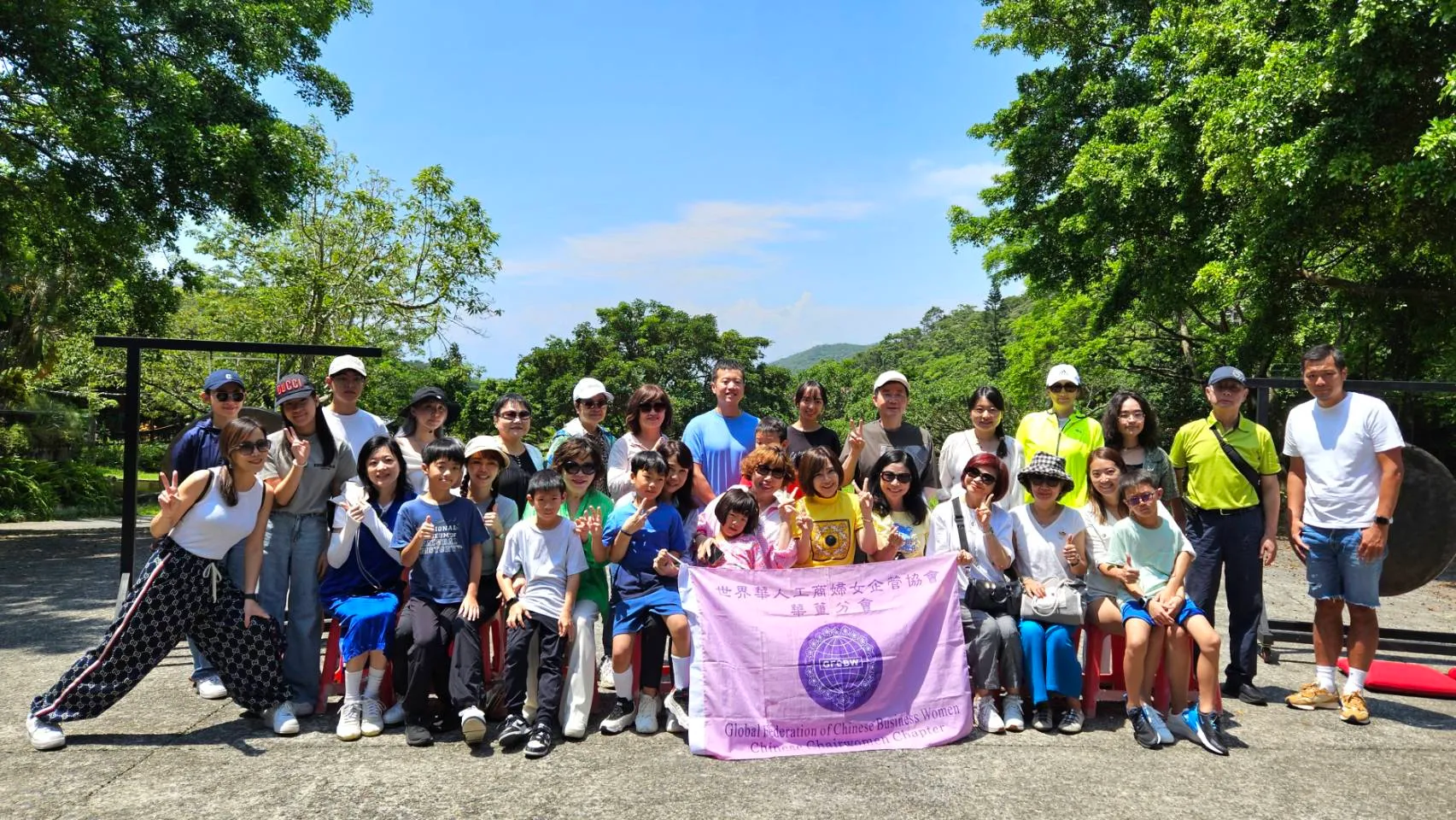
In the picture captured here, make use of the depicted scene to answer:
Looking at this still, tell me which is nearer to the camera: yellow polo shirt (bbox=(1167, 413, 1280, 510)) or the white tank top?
the white tank top

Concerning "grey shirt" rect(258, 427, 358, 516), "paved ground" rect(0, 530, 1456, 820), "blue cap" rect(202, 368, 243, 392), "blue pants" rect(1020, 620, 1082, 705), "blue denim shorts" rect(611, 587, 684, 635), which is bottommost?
"paved ground" rect(0, 530, 1456, 820)

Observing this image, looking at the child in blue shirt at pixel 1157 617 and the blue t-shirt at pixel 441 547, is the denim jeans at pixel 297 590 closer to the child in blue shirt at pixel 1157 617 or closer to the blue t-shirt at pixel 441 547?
the blue t-shirt at pixel 441 547

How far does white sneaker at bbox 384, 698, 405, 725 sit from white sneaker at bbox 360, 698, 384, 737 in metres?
0.05

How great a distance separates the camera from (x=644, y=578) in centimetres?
509

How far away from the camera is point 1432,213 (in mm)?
10742

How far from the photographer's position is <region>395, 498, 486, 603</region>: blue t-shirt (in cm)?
498

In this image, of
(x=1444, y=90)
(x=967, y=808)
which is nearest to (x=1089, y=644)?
(x=967, y=808)

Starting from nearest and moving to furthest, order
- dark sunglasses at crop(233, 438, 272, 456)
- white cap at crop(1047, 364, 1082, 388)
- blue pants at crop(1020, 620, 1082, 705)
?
dark sunglasses at crop(233, 438, 272, 456) → blue pants at crop(1020, 620, 1082, 705) → white cap at crop(1047, 364, 1082, 388)

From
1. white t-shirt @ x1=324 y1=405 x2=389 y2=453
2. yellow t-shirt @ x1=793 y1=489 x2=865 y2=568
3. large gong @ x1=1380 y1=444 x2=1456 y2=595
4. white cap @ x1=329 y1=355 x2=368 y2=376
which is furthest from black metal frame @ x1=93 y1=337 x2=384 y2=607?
large gong @ x1=1380 y1=444 x2=1456 y2=595

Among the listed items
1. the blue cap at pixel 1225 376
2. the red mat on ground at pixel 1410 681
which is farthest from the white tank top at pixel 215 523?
the red mat on ground at pixel 1410 681

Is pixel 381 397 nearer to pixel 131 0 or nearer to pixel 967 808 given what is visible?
pixel 131 0

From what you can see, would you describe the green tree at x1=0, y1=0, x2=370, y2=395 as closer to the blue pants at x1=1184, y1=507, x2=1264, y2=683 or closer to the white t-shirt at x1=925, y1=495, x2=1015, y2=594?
the white t-shirt at x1=925, y1=495, x2=1015, y2=594

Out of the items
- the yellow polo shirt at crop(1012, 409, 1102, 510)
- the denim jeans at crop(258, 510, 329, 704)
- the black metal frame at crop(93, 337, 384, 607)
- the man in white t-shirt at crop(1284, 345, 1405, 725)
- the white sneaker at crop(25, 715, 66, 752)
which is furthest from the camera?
the black metal frame at crop(93, 337, 384, 607)

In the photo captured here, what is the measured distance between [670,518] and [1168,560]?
9.19 feet
